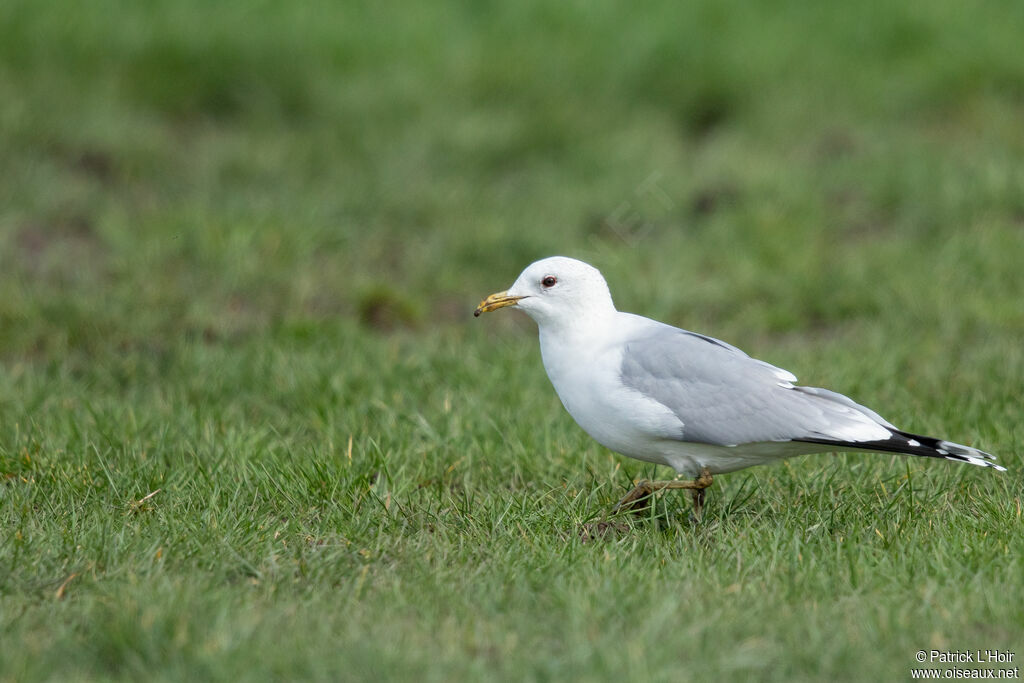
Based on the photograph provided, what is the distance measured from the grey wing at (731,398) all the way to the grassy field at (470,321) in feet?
1.03

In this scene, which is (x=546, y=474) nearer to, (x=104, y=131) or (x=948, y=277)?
(x=948, y=277)

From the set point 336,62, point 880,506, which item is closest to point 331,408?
point 880,506

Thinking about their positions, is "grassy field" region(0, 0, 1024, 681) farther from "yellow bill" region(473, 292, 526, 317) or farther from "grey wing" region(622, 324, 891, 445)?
"yellow bill" region(473, 292, 526, 317)

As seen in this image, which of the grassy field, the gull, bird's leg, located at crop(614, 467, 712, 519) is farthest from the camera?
bird's leg, located at crop(614, 467, 712, 519)

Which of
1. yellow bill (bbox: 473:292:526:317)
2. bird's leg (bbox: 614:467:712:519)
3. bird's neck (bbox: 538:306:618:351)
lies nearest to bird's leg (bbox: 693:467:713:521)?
bird's leg (bbox: 614:467:712:519)

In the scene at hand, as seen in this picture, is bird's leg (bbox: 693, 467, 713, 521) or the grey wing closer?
the grey wing

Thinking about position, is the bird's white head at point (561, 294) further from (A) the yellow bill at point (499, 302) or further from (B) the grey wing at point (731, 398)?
(B) the grey wing at point (731, 398)

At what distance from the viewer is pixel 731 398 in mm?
4008

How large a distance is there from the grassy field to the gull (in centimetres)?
25

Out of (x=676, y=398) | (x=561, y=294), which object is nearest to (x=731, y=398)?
(x=676, y=398)

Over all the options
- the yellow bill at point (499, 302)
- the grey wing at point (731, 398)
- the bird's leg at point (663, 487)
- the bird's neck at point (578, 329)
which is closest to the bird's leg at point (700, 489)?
the bird's leg at point (663, 487)

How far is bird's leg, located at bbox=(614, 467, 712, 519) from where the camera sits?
4.11 metres

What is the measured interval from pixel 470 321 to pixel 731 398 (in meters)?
3.20

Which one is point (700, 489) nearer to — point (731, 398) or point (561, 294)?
point (731, 398)
